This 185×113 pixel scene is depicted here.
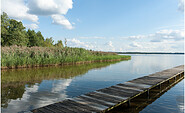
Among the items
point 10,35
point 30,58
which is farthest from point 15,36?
point 30,58

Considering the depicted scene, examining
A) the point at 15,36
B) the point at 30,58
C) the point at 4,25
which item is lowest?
the point at 30,58

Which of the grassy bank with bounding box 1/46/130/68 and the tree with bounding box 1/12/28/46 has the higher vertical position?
the tree with bounding box 1/12/28/46

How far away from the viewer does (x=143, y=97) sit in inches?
337

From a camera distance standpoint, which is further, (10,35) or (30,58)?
(10,35)

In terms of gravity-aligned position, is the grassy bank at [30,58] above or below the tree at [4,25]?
below

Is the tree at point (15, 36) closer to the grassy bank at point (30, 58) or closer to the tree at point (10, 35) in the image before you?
the tree at point (10, 35)

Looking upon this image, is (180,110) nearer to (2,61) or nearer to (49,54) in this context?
(2,61)

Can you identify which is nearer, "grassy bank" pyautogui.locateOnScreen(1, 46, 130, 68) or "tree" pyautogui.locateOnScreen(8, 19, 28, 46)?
"grassy bank" pyautogui.locateOnScreen(1, 46, 130, 68)

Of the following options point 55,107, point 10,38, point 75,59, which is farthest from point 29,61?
point 10,38

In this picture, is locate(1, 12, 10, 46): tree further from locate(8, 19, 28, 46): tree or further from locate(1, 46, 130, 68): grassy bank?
locate(1, 46, 130, 68): grassy bank

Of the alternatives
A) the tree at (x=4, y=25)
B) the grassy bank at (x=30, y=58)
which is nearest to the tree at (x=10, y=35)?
the tree at (x=4, y=25)

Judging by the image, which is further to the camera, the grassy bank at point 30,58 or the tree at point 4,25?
the tree at point 4,25

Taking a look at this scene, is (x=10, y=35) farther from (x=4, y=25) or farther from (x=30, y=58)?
(x=30, y=58)

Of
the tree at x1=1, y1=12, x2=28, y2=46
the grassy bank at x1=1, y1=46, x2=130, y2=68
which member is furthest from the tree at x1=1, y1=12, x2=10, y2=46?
the grassy bank at x1=1, y1=46, x2=130, y2=68
